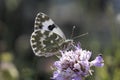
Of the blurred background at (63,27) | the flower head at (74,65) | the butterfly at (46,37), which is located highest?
the blurred background at (63,27)

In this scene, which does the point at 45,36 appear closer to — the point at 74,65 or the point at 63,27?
the point at 74,65

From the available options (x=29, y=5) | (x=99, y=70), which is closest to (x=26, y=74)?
(x=99, y=70)

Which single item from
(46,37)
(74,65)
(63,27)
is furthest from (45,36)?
(63,27)

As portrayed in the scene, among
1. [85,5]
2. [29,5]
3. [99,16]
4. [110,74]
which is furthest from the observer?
[29,5]

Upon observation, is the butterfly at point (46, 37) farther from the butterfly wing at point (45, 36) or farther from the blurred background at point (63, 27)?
the blurred background at point (63, 27)

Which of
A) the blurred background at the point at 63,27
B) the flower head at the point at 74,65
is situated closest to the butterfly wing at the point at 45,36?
the flower head at the point at 74,65

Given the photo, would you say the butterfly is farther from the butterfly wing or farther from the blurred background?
the blurred background

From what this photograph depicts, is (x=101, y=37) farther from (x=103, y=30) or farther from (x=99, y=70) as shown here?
(x=99, y=70)
